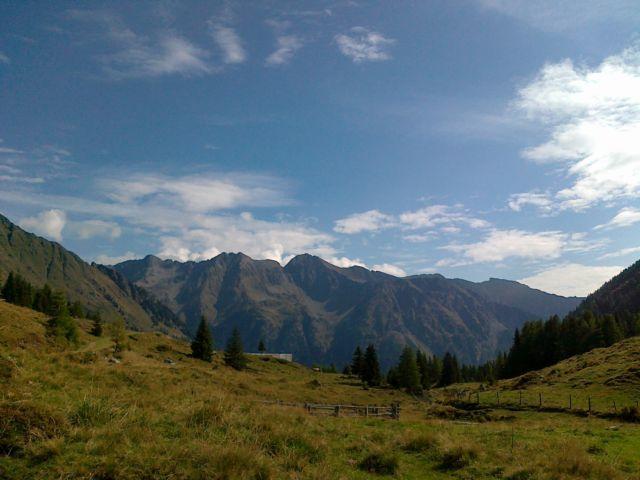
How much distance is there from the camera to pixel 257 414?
14984 mm

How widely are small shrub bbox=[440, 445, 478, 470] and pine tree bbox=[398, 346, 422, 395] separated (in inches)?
3811

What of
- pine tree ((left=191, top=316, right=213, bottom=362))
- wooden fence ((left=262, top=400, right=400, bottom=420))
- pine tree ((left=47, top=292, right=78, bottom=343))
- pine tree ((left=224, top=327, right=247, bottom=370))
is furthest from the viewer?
pine tree ((left=224, top=327, right=247, bottom=370))

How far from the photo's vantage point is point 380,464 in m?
13.1

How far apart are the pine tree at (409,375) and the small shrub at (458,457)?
318 feet

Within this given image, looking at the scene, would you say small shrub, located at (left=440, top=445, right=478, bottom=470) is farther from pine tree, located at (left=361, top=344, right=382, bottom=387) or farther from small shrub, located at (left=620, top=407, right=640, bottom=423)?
pine tree, located at (left=361, top=344, right=382, bottom=387)

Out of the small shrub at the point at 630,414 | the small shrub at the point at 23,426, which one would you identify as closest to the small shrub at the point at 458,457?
the small shrub at the point at 23,426

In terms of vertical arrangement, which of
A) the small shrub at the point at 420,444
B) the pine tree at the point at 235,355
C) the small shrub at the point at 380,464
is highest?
the small shrub at the point at 380,464

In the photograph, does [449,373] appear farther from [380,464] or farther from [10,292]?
[380,464]

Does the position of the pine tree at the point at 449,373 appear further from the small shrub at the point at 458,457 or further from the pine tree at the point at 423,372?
the small shrub at the point at 458,457

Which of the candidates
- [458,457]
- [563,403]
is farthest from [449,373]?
[458,457]

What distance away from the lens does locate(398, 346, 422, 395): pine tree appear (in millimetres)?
106750

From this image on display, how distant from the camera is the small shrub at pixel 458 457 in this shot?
14105 mm

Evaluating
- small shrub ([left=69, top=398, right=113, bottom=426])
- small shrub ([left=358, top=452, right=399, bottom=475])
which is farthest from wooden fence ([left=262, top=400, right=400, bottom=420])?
small shrub ([left=69, top=398, right=113, bottom=426])

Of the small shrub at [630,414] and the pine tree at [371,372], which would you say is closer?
the small shrub at [630,414]
